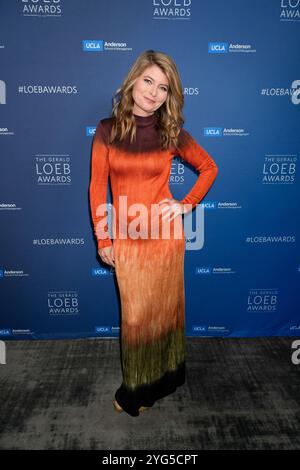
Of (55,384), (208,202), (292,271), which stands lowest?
(55,384)

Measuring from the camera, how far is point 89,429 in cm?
246

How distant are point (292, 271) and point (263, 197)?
31.5 inches

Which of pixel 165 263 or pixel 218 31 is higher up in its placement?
pixel 218 31

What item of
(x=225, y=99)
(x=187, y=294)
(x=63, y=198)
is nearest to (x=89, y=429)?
(x=187, y=294)

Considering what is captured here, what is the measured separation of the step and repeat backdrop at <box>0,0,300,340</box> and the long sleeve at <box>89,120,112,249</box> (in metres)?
0.71

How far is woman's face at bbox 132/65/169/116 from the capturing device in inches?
84.3

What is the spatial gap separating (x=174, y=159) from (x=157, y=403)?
6.43ft

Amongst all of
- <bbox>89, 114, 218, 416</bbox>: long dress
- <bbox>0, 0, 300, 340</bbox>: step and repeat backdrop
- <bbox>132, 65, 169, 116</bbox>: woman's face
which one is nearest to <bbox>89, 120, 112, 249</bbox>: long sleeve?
<bbox>89, 114, 218, 416</bbox>: long dress

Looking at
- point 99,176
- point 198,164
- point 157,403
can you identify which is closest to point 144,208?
point 99,176

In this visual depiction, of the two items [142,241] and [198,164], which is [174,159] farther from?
[142,241]

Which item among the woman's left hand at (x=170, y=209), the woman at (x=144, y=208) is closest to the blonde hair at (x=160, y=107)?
the woman at (x=144, y=208)

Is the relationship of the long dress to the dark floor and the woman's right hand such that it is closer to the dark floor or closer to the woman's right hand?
the woman's right hand
